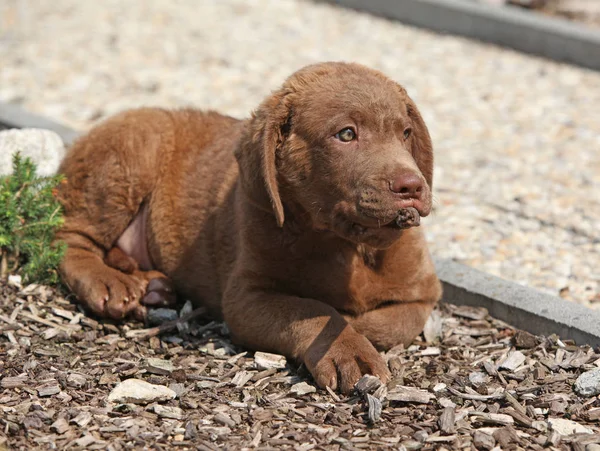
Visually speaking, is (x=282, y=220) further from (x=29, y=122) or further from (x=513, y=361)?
(x=29, y=122)

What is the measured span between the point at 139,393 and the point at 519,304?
2.17 m

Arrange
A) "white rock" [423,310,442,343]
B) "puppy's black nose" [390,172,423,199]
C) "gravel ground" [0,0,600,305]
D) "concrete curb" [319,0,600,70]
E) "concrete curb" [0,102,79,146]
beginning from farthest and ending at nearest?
"concrete curb" [319,0,600,70]
"concrete curb" [0,102,79,146]
"gravel ground" [0,0,600,305]
"white rock" [423,310,442,343]
"puppy's black nose" [390,172,423,199]

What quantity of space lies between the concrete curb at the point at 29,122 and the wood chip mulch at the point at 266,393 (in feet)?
8.04

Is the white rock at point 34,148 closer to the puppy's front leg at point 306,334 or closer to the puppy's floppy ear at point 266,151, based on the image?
the puppy's front leg at point 306,334

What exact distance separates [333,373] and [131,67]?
6376 mm

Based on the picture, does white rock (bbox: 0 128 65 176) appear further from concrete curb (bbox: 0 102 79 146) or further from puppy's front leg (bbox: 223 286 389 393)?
puppy's front leg (bbox: 223 286 389 393)

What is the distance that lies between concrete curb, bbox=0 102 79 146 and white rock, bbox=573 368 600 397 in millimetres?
4503

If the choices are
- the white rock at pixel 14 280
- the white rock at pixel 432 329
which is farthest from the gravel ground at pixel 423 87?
the white rock at pixel 14 280

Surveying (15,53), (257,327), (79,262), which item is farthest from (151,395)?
(15,53)

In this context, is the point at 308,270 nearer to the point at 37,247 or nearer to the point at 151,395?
the point at 151,395

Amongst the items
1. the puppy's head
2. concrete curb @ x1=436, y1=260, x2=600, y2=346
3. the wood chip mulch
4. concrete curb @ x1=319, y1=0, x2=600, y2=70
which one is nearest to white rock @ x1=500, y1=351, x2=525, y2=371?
the wood chip mulch

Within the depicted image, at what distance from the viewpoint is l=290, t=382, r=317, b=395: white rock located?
449 cm

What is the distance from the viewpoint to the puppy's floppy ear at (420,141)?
497cm

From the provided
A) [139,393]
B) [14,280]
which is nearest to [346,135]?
[139,393]
